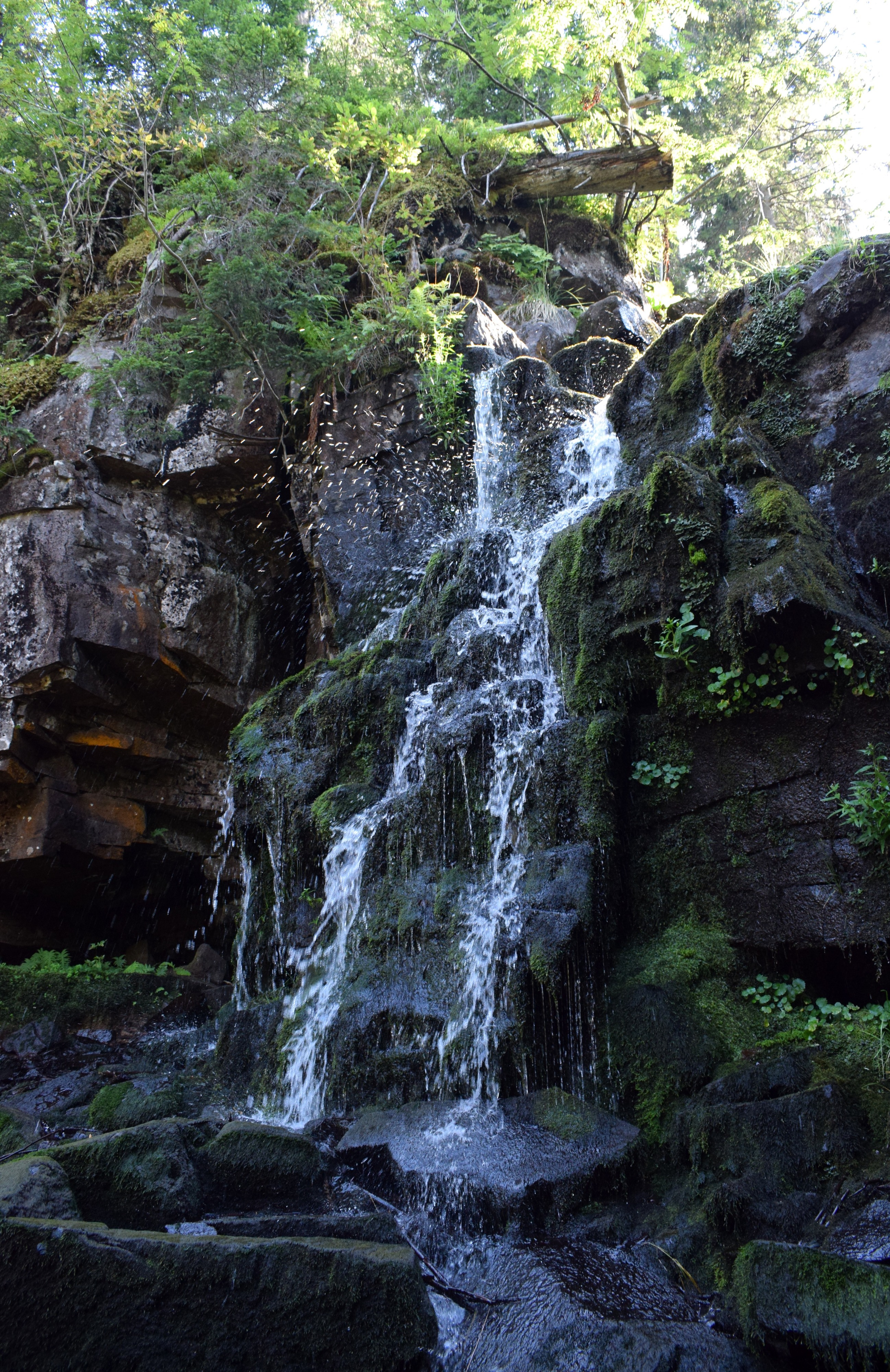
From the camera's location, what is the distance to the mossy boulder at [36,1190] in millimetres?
3428

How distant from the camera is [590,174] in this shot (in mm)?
15086

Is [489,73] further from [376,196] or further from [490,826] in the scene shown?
[490,826]

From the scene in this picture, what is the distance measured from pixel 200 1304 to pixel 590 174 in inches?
679

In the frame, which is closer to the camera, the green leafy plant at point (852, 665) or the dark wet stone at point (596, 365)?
the green leafy plant at point (852, 665)

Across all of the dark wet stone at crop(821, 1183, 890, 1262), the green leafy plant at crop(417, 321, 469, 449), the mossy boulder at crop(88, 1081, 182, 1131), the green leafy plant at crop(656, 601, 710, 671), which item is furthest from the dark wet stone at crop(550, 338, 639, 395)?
the dark wet stone at crop(821, 1183, 890, 1262)

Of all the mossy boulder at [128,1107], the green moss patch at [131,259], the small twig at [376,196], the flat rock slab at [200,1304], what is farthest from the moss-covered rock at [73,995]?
the green moss patch at [131,259]

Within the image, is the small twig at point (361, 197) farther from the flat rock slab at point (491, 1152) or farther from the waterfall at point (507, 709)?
the flat rock slab at point (491, 1152)

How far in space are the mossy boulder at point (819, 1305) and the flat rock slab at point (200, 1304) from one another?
1233mm

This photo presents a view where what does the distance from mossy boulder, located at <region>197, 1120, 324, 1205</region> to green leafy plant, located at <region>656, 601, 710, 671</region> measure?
4067mm

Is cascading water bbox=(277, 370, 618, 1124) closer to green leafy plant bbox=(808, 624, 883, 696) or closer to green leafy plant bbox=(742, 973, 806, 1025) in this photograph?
green leafy plant bbox=(742, 973, 806, 1025)

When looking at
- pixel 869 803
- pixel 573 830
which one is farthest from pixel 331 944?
pixel 869 803

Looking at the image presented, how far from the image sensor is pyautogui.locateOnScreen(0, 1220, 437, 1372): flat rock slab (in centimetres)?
265

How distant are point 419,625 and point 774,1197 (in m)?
6.46

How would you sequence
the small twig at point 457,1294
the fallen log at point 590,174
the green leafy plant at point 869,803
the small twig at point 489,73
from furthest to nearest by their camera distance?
the fallen log at point 590,174, the small twig at point 489,73, the green leafy plant at point 869,803, the small twig at point 457,1294
